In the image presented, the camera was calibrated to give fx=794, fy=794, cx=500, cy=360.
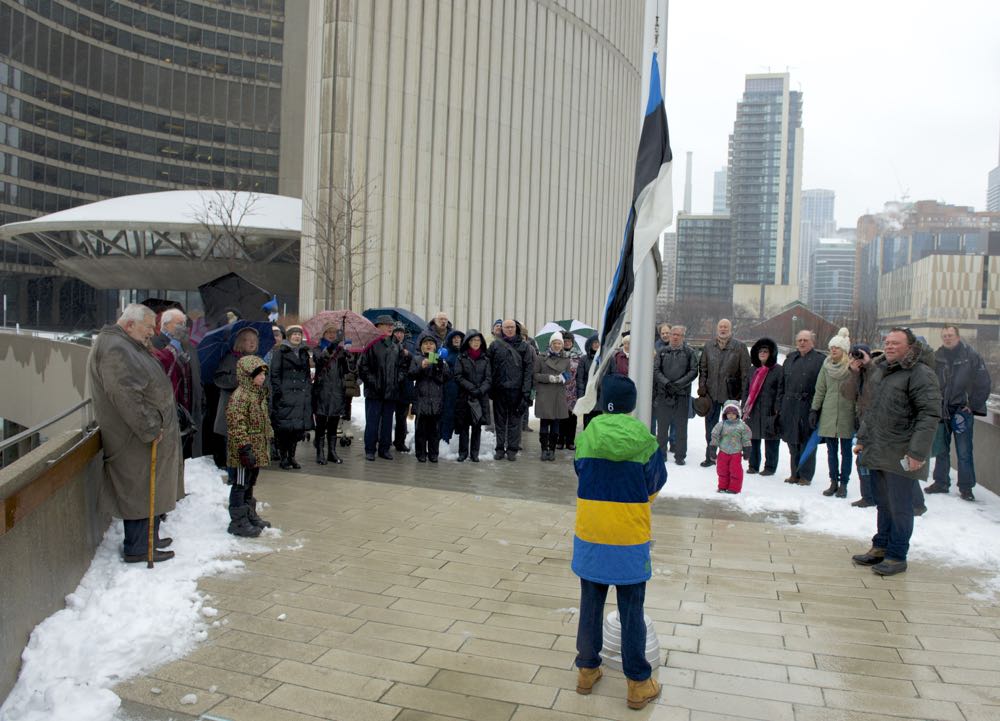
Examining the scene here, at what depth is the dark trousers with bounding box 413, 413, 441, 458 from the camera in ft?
37.2

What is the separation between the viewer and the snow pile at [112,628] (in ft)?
13.2

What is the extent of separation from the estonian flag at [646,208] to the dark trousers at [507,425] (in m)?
5.55

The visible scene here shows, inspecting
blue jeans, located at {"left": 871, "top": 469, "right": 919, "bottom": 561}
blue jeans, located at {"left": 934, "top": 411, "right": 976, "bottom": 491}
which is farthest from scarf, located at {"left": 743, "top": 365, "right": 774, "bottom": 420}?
blue jeans, located at {"left": 871, "top": 469, "right": 919, "bottom": 561}

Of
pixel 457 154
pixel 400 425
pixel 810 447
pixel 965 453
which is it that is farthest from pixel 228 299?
pixel 457 154

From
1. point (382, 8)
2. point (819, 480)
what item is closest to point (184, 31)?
point (382, 8)

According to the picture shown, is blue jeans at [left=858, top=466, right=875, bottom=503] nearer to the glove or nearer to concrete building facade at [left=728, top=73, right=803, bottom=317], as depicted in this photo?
the glove

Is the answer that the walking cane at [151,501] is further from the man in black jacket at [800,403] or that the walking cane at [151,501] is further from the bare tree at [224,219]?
the bare tree at [224,219]

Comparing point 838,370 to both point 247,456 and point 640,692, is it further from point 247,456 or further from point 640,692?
point 247,456

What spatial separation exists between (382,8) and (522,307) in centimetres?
1238

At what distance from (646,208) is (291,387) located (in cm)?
549

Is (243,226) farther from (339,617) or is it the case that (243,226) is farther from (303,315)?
(339,617)

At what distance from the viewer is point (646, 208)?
632cm

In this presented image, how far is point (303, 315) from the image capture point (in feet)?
94.2

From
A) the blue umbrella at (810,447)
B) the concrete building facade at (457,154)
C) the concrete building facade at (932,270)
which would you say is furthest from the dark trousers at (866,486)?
the concrete building facade at (457,154)
